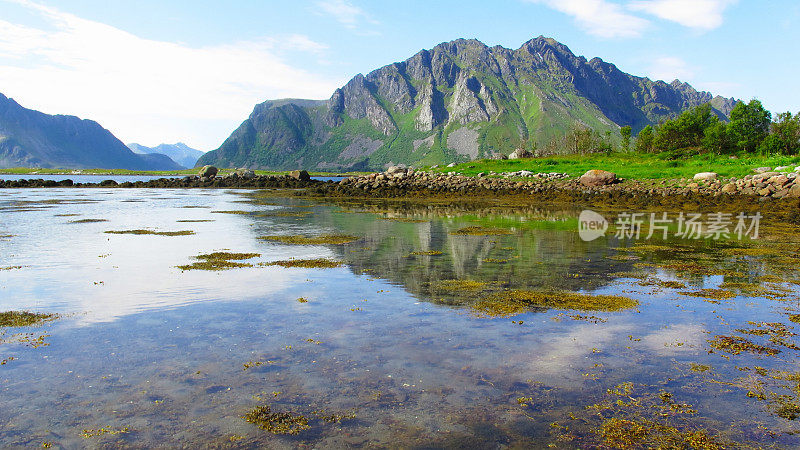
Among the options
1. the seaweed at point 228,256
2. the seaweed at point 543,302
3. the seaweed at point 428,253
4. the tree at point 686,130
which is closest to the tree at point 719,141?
the tree at point 686,130

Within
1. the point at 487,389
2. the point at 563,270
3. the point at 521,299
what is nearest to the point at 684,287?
the point at 563,270

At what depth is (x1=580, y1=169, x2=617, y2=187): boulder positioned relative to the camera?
2133 inches

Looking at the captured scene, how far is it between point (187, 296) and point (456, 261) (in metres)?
9.17

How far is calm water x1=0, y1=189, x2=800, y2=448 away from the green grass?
131 ft

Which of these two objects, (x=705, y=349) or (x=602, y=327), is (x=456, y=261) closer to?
(x=602, y=327)

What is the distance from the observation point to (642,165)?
63.3 m

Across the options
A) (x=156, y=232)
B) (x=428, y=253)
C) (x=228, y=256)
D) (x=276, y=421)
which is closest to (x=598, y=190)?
(x=428, y=253)

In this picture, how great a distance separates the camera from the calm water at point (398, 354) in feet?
19.8

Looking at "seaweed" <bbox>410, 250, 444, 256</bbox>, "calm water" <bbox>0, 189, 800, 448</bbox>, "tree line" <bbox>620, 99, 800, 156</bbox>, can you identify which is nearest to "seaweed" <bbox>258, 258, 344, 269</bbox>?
"calm water" <bbox>0, 189, 800, 448</bbox>

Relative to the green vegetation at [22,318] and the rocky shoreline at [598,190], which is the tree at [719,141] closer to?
the rocky shoreline at [598,190]

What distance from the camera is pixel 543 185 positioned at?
192 ft

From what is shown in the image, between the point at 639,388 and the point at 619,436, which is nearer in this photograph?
the point at 619,436

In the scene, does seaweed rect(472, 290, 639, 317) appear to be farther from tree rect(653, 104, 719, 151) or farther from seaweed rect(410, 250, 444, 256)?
tree rect(653, 104, 719, 151)

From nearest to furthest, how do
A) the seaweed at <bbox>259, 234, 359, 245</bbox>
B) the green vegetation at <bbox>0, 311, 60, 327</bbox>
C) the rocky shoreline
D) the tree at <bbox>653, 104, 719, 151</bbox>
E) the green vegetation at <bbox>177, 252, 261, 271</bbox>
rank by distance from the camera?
the green vegetation at <bbox>0, 311, 60, 327</bbox> < the green vegetation at <bbox>177, 252, 261, 271</bbox> < the seaweed at <bbox>259, 234, 359, 245</bbox> < the rocky shoreline < the tree at <bbox>653, 104, 719, 151</bbox>
